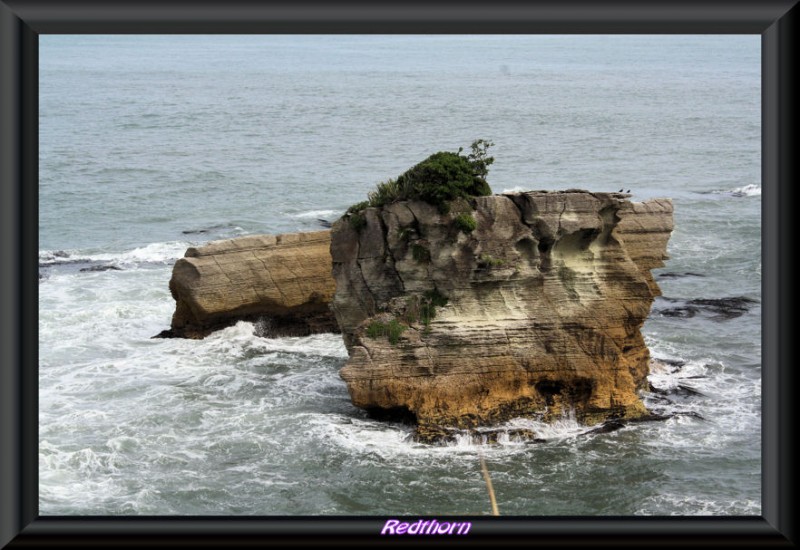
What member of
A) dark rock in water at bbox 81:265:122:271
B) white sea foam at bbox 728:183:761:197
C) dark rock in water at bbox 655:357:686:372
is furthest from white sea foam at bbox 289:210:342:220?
dark rock in water at bbox 655:357:686:372

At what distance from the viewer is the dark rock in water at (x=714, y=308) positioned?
154ft

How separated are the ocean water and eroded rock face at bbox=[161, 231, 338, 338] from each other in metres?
0.97

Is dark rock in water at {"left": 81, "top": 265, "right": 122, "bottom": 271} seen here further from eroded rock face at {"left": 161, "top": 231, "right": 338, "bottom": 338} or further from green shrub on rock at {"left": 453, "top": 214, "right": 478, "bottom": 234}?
green shrub on rock at {"left": 453, "top": 214, "right": 478, "bottom": 234}

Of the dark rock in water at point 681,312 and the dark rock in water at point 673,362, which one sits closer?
the dark rock in water at point 673,362

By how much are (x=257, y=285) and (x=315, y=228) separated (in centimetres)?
2070

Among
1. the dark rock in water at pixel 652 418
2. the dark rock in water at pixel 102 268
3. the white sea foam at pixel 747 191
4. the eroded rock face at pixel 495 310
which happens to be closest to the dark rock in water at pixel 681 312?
the dark rock in water at pixel 652 418

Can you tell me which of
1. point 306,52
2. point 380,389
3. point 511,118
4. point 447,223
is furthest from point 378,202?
point 306,52

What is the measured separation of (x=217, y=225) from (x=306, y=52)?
116 m

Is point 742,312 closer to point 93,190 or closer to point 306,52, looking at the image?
point 93,190

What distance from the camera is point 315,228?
62156mm

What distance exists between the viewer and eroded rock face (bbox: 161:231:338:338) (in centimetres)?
4103

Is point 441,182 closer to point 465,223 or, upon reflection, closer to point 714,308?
point 465,223

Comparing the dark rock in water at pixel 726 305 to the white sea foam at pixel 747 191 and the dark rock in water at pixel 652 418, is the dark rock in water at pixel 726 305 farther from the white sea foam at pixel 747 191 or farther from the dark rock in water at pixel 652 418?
the white sea foam at pixel 747 191

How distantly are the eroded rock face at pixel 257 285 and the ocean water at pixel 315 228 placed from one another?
0.97 metres
